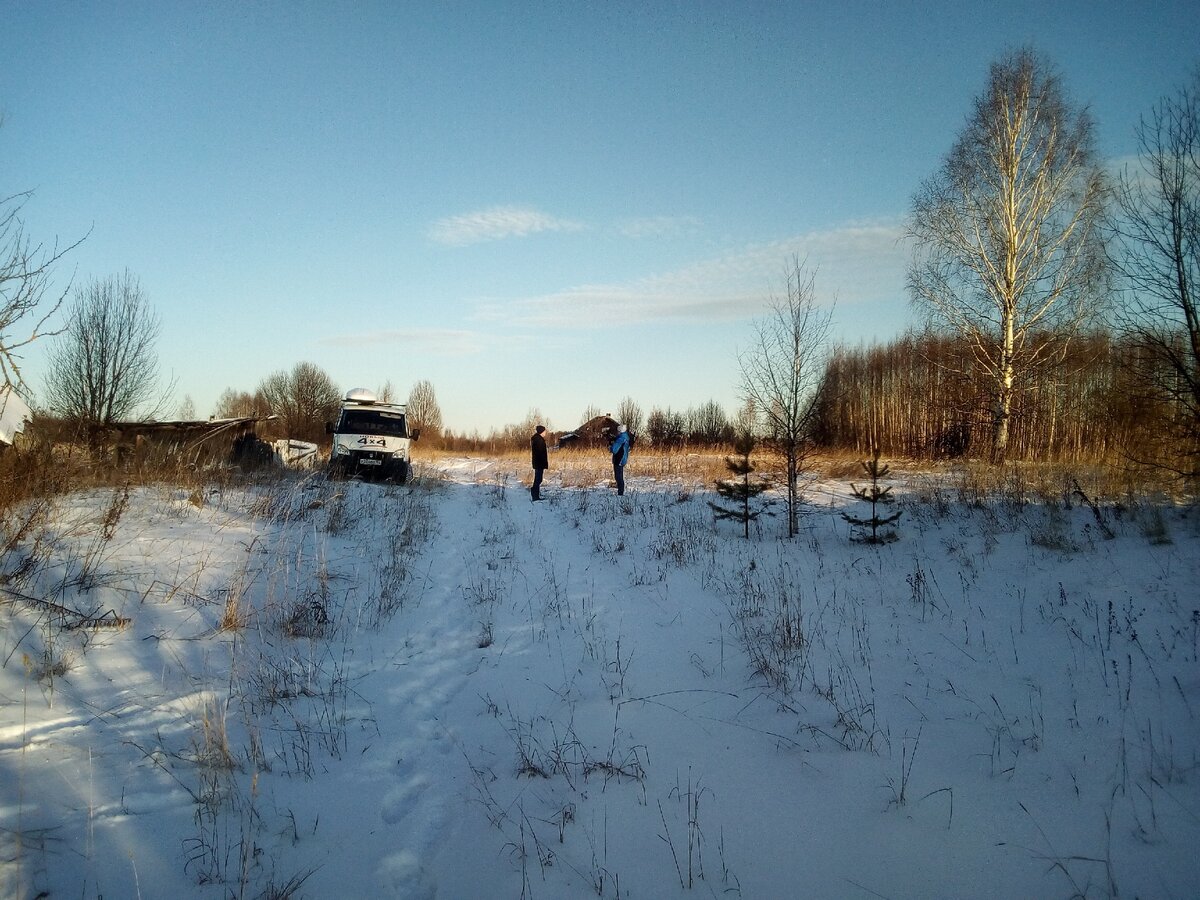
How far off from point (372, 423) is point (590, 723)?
14.4 metres

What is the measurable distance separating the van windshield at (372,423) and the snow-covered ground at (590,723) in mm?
8945

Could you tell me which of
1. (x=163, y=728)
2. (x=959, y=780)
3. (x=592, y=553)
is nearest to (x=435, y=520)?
(x=592, y=553)

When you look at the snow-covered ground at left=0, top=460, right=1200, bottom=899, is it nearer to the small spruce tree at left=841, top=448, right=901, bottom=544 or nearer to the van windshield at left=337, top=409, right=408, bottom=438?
the small spruce tree at left=841, top=448, right=901, bottom=544

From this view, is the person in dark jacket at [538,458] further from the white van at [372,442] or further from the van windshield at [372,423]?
the van windshield at [372,423]

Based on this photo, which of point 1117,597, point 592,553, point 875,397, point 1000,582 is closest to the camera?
point 1117,597

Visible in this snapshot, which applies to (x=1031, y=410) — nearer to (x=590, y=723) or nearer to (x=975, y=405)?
(x=975, y=405)

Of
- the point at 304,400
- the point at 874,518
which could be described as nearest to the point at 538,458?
the point at 874,518

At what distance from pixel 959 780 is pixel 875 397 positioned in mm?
26952

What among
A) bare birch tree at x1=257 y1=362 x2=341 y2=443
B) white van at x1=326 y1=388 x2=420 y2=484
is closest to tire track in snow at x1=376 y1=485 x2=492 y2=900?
white van at x1=326 y1=388 x2=420 y2=484

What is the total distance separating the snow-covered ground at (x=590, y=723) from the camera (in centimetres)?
255

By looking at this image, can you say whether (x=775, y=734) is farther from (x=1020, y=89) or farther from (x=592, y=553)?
(x=1020, y=89)

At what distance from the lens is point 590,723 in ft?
12.8

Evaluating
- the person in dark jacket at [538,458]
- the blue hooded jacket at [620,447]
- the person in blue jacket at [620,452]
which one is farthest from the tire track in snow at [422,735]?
the person in dark jacket at [538,458]

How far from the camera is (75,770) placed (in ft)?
9.84
